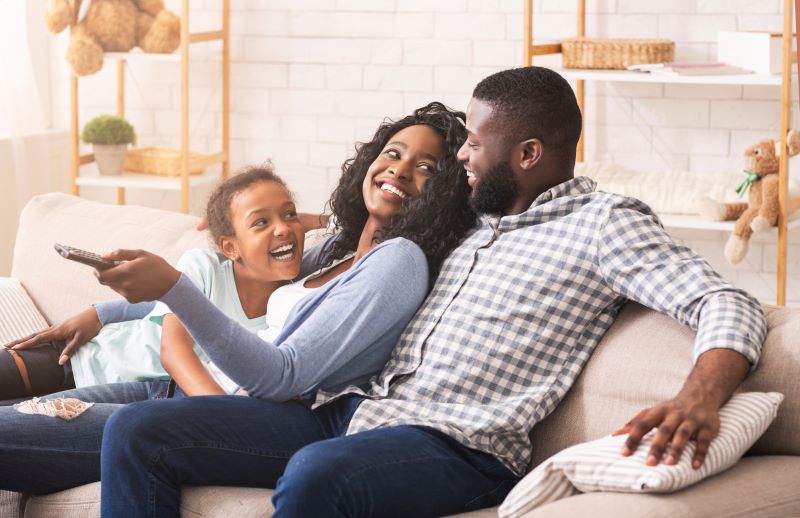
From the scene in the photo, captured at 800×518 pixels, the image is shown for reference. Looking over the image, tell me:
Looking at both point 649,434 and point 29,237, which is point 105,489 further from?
point 29,237

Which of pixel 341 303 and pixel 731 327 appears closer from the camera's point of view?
pixel 731 327

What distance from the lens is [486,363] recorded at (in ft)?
6.35

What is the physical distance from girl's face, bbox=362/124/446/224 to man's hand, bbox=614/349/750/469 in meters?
0.78

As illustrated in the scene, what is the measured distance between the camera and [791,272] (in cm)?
386

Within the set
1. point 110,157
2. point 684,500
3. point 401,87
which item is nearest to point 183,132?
point 110,157

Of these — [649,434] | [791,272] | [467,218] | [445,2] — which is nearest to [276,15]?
[445,2]

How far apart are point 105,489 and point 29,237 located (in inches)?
45.3

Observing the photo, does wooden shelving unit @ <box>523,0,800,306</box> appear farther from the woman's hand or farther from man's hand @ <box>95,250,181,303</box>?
man's hand @ <box>95,250,181,303</box>

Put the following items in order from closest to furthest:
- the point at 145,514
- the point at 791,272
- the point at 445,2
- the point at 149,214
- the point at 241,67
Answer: the point at 145,514
the point at 149,214
the point at 791,272
the point at 445,2
the point at 241,67

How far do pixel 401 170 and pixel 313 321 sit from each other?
1.49 feet

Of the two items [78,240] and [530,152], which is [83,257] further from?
[78,240]

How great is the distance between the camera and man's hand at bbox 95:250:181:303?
5.75 feet

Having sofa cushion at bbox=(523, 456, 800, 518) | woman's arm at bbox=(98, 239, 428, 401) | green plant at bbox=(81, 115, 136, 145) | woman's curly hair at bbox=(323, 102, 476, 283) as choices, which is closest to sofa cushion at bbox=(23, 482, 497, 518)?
woman's arm at bbox=(98, 239, 428, 401)

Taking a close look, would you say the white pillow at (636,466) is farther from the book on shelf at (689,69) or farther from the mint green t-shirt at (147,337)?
the book on shelf at (689,69)
